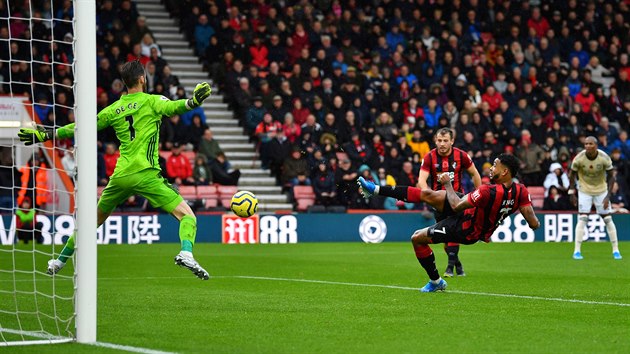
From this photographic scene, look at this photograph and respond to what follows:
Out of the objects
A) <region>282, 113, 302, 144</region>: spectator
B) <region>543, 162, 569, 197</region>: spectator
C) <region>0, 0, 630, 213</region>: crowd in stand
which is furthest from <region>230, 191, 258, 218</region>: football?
<region>543, 162, 569, 197</region>: spectator

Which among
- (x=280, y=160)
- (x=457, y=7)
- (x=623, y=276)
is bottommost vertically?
(x=623, y=276)

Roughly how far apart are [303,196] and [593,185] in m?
8.82

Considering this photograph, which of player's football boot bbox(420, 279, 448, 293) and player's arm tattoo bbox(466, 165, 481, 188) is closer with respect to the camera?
player's football boot bbox(420, 279, 448, 293)

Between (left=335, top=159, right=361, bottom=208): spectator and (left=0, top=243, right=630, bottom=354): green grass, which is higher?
(left=335, top=159, right=361, bottom=208): spectator

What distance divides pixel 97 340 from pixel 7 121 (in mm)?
17267

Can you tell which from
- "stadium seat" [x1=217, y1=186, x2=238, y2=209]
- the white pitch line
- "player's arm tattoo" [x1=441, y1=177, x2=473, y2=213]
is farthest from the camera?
"stadium seat" [x1=217, y1=186, x2=238, y2=209]

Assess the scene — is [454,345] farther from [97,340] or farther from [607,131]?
[607,131]

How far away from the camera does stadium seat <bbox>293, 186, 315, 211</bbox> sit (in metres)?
27.2

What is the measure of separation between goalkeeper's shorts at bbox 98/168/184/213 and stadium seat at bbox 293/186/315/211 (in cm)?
1618

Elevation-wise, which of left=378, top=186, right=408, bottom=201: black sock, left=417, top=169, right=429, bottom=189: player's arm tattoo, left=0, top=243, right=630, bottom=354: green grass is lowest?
left=0, top=243, right=630, bottom=354: green grass

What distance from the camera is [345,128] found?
28.0 metres

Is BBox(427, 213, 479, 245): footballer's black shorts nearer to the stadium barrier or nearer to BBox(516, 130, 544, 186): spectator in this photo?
the stadium barrier

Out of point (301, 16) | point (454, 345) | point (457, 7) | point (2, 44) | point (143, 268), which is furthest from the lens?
point (457, 7)

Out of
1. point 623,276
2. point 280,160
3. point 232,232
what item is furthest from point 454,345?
point 280,160
